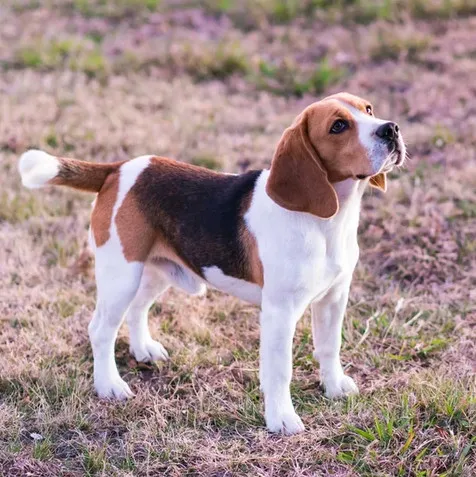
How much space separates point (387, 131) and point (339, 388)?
4.95 feet

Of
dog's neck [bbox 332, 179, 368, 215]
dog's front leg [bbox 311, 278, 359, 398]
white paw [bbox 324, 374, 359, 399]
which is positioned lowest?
white paw [bbox 324, 374, 359, 399]

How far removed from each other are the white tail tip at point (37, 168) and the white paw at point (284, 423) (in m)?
1.71

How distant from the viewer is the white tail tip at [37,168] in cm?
433

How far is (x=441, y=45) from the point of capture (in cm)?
1015

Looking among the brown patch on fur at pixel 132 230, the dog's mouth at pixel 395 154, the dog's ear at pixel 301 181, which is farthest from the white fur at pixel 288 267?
the brown patch on fur at pixel 132 230

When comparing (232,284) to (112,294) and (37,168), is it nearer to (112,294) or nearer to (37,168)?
(112,294)

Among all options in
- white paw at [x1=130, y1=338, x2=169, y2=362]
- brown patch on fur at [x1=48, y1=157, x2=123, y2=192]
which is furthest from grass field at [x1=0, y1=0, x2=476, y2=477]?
brown patch on fur at [x1=48, y1=157, x2=123, y2=192]

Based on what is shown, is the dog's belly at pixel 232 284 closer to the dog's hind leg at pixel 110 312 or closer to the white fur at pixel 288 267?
the white fur at pixel 288 267

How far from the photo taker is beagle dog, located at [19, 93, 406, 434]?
12.3 feet

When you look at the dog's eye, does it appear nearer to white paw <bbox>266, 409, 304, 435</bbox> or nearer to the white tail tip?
white paw <bbox>266, 409, 304, 435</bbox>

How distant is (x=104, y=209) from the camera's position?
4352mm

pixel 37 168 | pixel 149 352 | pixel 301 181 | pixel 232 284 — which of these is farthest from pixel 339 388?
pixel 37 168

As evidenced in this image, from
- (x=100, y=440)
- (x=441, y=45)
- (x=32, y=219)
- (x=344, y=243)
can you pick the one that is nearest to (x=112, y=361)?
(x=100, y=440)

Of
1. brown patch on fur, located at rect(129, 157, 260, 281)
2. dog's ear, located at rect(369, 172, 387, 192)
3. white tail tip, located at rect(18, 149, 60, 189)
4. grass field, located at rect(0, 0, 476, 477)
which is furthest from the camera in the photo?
white tail tip, located at rect(18, 149, 60, 189)
